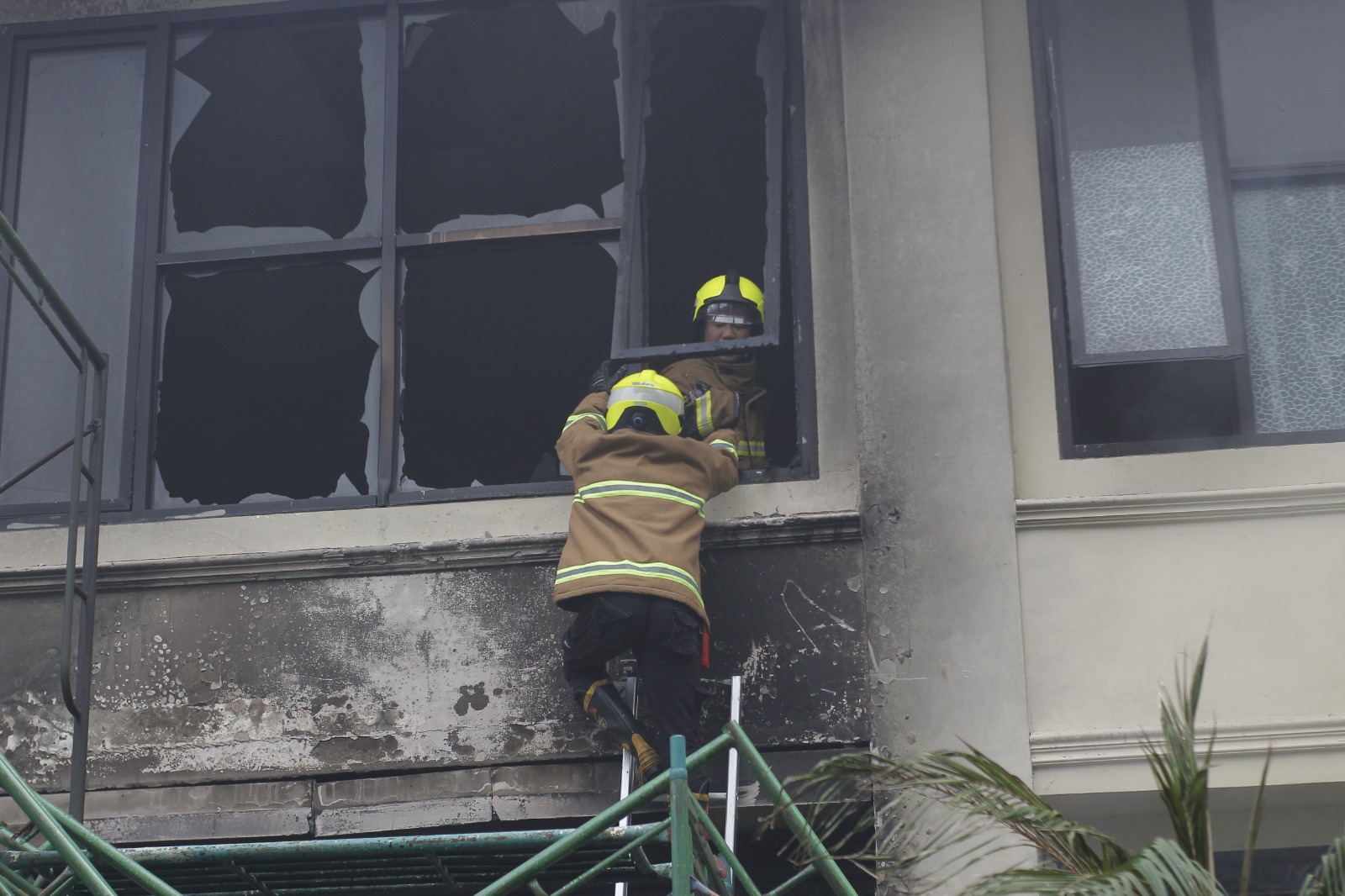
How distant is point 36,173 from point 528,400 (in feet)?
9.05

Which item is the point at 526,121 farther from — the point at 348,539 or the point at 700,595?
the point at 700,595

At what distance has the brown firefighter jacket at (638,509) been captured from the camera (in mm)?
5812

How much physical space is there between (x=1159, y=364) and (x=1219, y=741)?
1.64 metres

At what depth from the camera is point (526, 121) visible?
780 centimetres

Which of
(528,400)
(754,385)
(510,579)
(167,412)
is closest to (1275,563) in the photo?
(754,385)

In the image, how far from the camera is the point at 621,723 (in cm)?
594

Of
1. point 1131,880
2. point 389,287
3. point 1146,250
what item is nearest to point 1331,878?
point 1131,880

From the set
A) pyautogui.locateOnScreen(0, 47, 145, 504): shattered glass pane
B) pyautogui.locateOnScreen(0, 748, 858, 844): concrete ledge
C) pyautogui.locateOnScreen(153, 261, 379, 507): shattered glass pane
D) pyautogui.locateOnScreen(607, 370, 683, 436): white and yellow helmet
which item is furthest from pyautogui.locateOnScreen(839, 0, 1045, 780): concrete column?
pyautogui.locateOnScreen(0, 47, 145, 504): shattered glass pane

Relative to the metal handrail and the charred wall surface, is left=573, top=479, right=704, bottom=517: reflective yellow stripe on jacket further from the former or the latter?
the metal handrail

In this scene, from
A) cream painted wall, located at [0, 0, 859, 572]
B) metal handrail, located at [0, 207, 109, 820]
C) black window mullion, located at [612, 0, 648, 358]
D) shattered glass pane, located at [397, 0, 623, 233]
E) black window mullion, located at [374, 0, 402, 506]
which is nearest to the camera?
metal handrail, located at [0, 207, 109, 820]

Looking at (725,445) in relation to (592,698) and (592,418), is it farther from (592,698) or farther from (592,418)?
(592,698)

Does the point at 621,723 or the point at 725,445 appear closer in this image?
the point at 621,723

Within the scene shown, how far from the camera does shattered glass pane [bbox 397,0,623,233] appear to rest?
7531 mm

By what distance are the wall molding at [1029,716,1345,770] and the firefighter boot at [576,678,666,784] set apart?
1541mm
